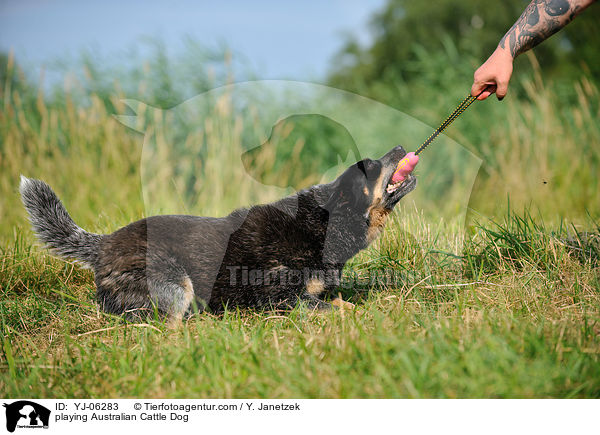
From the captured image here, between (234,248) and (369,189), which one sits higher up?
(369,189)

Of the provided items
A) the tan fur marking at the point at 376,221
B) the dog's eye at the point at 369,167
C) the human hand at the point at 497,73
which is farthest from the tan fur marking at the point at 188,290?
the human hand at the point at 497,73

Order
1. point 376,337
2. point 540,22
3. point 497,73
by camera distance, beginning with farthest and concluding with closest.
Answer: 1. point 540,22
2. point 497,73
3. point 376,337

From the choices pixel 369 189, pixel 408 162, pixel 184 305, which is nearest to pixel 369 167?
pixel 369 189

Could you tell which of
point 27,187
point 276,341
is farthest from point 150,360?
point 27,187

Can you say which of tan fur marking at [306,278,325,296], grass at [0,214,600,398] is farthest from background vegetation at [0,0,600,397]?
tan fur marking at [306,278,325,296]

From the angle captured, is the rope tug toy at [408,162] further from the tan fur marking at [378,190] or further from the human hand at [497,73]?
the human hand at [497,73]

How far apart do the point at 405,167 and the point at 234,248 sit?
1325 millimetres

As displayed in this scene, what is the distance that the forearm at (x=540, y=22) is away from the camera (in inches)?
119

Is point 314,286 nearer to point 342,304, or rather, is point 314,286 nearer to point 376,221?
point 342,304

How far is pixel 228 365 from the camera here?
2.31 m

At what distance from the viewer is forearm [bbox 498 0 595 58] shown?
9.95ft

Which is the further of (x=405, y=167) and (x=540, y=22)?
(x=405, y=167)
